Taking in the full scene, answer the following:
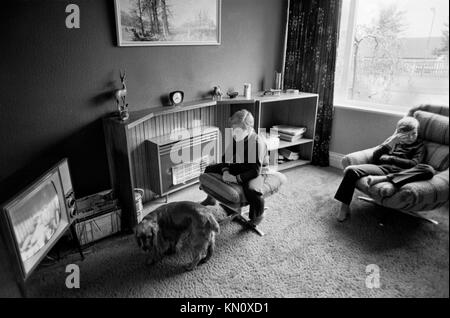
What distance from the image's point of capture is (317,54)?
3.08m

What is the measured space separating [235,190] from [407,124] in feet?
3.70

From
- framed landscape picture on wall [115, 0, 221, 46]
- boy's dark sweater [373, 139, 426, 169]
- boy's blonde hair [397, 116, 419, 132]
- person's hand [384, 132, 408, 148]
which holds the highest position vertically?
framed landscape picture on wall [115, 0, 221, 46]

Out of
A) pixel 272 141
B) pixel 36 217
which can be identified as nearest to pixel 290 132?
pixel 272 141

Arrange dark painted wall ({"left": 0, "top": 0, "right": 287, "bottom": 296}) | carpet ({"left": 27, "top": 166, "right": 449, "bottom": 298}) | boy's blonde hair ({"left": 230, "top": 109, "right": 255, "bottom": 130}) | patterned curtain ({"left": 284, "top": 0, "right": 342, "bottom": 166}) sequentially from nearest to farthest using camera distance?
carpet ({"left": 27, "top": 166, "right": 449, "bottom": 298})
dark painted wall ({"left": 0, "top": 0, "right": 287, "bottom": 296})
boy's blonde hair ({"left": 230, "top": 109, "right": 255, "bottom": 130})
patterned curtain ({"left": 284, "top": 0, "right": 342, "bottom": 166})

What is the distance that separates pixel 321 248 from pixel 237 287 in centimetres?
73

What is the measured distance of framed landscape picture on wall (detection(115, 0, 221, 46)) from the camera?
2.13 metres

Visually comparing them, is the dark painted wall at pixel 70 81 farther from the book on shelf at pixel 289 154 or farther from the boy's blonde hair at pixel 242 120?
the book on shelf at pixel 289 154

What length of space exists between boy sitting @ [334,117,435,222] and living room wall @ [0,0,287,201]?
149 centimetres

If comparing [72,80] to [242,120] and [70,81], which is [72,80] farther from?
[242,120]

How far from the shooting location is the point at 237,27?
113 inches

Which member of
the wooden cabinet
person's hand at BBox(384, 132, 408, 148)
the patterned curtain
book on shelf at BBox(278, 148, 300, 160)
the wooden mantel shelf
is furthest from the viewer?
book on shelf at BBox(278, 148, 300, 160)

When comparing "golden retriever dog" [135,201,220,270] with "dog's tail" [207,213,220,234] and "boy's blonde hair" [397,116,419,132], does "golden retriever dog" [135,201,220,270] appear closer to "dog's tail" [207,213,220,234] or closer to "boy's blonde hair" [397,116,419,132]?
"dog's tail" [207,213,220,234]

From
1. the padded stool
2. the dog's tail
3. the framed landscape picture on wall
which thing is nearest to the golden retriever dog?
the dog's tail

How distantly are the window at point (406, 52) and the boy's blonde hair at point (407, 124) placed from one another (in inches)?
2.7
